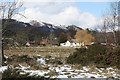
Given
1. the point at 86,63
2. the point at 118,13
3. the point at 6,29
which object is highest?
the point at 118,13

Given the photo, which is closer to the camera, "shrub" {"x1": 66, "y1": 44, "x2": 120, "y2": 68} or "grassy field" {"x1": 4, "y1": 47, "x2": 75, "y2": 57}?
"shrub" {"x1": 66, "y1": 44, "x2": 120, "y2": 68}

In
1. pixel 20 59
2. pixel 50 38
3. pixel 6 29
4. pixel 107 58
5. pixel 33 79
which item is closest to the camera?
pixel 33 79

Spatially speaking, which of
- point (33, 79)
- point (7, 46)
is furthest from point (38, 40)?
point (33, 79)

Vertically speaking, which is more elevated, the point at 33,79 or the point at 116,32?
the point at 116,32

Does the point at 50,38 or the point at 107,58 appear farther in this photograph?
the point at 50,38

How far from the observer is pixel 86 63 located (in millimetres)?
16359

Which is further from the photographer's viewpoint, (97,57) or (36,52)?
(36,52)

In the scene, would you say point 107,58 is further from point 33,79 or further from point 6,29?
point 33,79

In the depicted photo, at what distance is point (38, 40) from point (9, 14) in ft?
112

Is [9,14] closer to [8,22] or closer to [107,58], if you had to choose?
[8,22]

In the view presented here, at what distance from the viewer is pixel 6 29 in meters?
19.4

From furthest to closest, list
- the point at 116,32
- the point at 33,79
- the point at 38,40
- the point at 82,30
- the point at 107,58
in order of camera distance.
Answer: the point at 82,30 → the point at 38,40 → the point at 116,32 → the point at 107,58 → the point at 33,79

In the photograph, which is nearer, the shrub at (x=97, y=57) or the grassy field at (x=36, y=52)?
the shrub at (x=97, y=57)

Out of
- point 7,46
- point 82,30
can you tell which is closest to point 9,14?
point 7,46
